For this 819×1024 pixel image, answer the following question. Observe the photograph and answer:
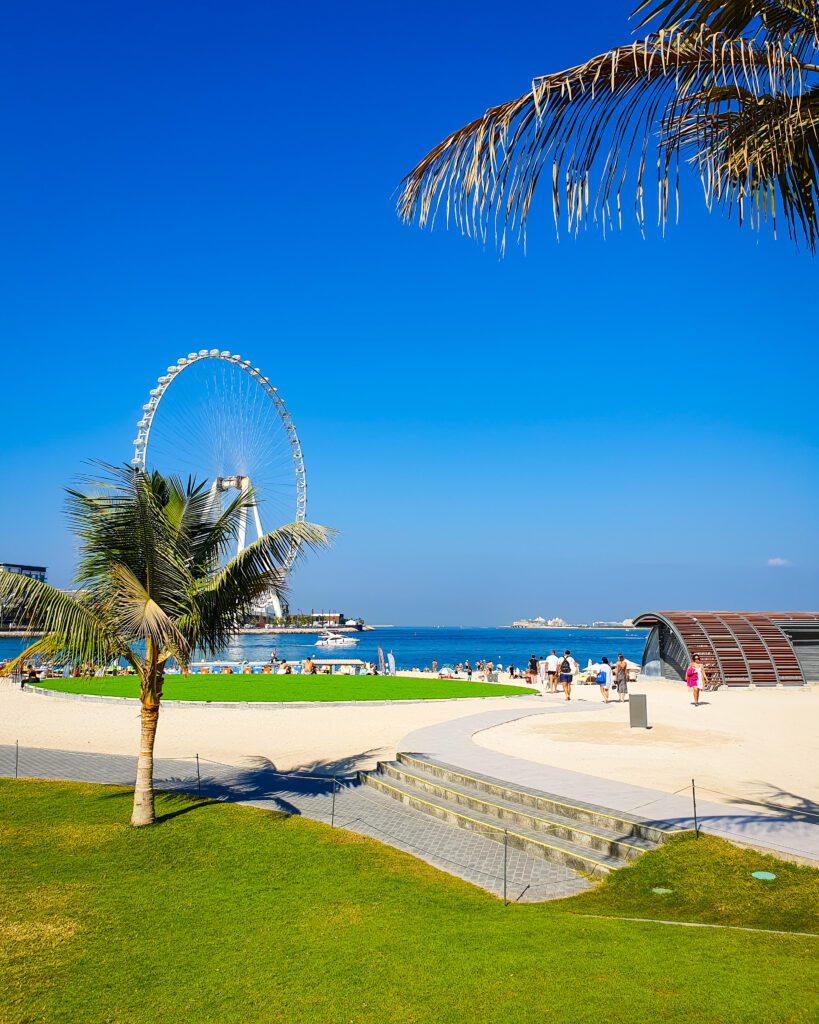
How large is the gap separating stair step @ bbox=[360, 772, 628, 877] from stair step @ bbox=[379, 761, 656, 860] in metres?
0.06

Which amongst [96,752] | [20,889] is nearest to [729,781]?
[20,889]

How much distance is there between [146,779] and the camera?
11.9 m

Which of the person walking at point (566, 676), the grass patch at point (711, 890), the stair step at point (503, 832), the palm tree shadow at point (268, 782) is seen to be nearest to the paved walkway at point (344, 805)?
the palm tree shadow at point (268, 782)

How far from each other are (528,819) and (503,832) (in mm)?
448

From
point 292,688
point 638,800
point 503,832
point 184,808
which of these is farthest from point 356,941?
point 292,688

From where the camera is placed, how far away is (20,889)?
9273mm

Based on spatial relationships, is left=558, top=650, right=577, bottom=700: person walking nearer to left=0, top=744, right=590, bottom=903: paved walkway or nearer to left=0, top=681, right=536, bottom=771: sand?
left=0, top=681, right=536, bottom=771: sand

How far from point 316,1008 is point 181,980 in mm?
1453

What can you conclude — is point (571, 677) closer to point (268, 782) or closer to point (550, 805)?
point (268, 782)

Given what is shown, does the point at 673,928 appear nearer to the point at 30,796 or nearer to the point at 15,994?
the point at 15,994

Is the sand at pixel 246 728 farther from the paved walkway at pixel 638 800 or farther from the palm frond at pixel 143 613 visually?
the palm frond at pixel 143 613

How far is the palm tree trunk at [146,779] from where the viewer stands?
11742 millimetres

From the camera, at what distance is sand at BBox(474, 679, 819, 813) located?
13.0 meters

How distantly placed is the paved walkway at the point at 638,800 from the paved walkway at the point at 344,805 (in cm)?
172
